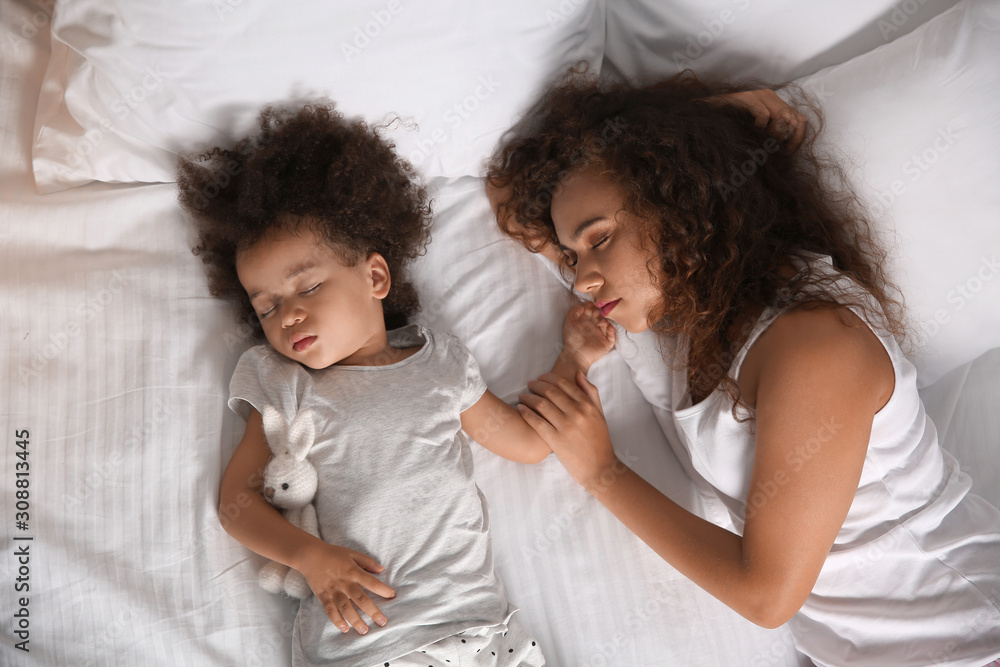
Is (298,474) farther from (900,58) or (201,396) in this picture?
(900,58)

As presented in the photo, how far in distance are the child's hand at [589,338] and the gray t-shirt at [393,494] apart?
1.02 ft

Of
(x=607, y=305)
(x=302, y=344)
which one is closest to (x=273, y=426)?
(x=302, y=344)

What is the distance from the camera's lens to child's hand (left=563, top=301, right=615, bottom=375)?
60.5 inches

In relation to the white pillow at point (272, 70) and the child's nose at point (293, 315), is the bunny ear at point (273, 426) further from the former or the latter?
the white pillow at point (272, 70)

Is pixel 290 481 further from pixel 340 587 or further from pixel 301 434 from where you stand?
pixel 340 587

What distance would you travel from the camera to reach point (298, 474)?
1.24m

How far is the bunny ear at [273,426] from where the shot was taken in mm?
1260

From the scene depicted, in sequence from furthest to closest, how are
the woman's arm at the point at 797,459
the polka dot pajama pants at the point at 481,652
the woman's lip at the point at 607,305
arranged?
the woman's lip at the point at 607,305 → the polka dot pajama pants at the point at 481,652 → the woman's arm at the point at 797,459

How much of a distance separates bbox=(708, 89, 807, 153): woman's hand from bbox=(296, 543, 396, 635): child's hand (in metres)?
1.21

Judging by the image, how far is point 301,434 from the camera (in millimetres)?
1265

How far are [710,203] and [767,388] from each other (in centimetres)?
38

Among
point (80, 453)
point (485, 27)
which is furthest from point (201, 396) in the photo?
point (485, 27)

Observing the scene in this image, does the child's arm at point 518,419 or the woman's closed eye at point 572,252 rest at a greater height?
the woman's closed eye at point 572,252

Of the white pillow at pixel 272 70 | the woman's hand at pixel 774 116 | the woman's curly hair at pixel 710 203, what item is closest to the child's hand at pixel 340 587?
the woman's curly hair at pixel 710 203
